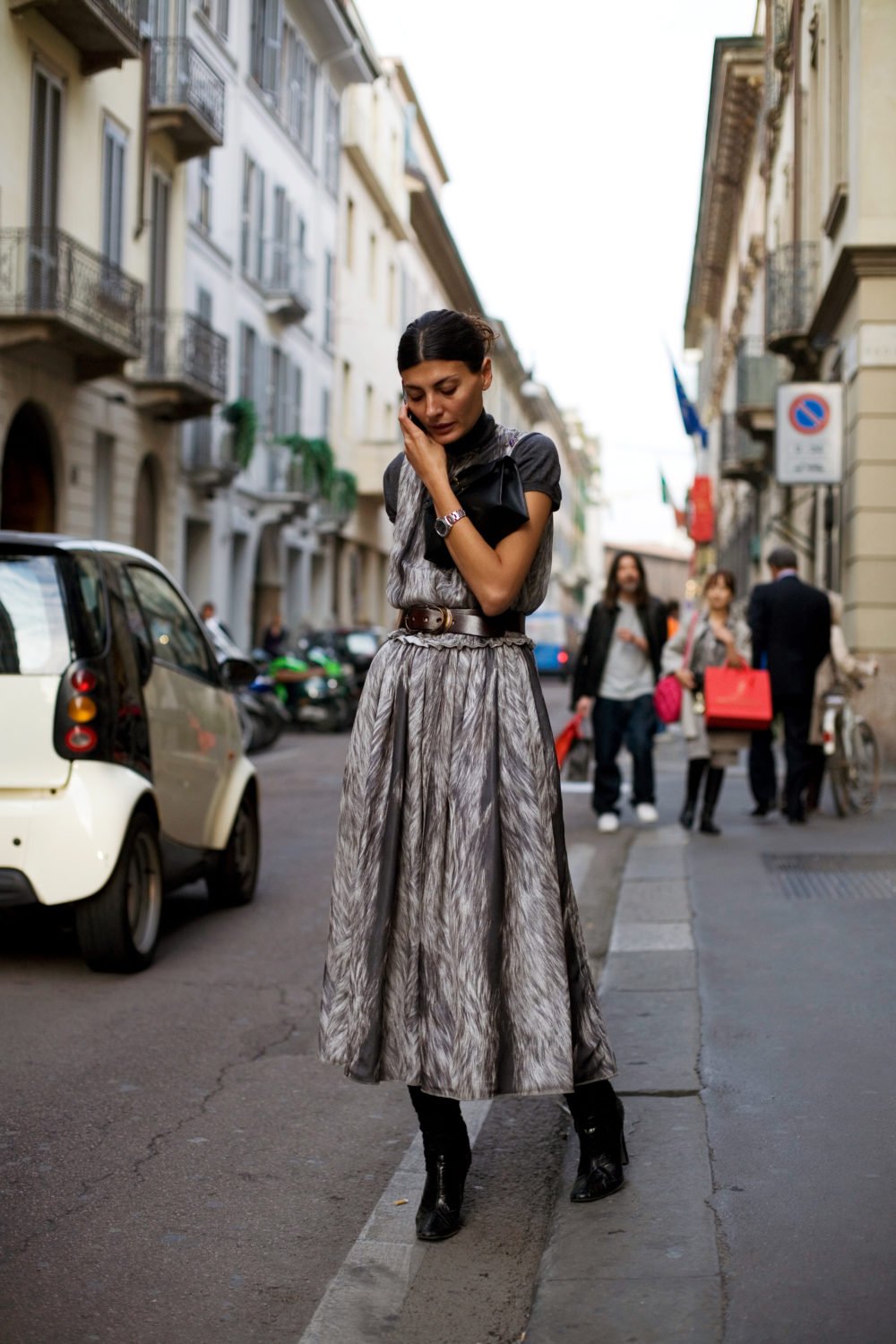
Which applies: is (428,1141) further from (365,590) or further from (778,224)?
(365,590)

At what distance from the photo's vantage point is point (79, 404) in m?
23.5

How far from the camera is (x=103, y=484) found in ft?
82.2

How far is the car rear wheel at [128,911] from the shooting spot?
20.8ft

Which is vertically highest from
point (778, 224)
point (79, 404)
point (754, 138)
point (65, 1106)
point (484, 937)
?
point (754, 138)

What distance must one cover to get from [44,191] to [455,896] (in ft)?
66.9

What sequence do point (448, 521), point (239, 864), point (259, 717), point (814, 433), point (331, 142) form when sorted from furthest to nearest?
point (331, 142) → point (259, 717) → point (814, 433) → point (239, 864) → point (448, 521)

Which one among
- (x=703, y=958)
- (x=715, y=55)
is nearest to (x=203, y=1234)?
(x=703, y=958)

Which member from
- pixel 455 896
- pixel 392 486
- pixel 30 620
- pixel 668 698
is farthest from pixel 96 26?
pixel 455 896

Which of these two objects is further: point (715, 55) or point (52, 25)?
point (715, 55)

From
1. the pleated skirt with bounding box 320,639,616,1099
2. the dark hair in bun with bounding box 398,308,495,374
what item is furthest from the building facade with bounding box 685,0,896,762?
the dark hair in bun with bounding box 398,308,495,374

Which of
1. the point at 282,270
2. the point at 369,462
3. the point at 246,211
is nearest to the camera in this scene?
the point at 246,211

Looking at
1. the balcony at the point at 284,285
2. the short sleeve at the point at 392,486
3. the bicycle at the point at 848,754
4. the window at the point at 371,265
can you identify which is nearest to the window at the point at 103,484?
the balcony at the point at 284,285

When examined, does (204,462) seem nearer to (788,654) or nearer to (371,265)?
(371,265)

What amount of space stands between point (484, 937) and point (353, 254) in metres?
41.2
